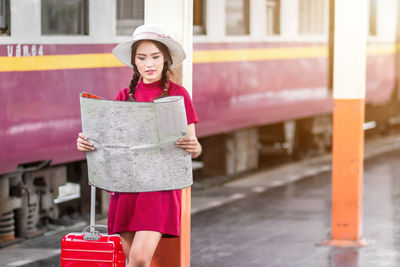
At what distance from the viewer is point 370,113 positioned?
17.9 meters

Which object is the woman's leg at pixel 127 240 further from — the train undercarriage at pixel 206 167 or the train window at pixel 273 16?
the train window at pixel 273 16

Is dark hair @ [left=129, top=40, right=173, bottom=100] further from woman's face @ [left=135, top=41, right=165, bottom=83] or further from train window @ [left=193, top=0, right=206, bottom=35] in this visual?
train window @ [left=193, top=0, right=206, bottom=35]

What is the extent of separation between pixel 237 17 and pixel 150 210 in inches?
288

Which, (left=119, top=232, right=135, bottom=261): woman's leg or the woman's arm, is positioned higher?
the woman's arm

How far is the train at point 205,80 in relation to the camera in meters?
8.20

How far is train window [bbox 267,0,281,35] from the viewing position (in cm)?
1284

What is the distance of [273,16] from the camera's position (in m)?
13.0

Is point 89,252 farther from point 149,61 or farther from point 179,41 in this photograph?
point 179,41

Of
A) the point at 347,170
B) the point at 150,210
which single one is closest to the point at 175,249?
the point at 150,210

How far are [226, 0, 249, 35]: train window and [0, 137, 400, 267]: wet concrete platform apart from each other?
1847mm

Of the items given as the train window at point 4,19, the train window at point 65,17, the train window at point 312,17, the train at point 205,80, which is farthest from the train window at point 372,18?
the train window at point 4,19

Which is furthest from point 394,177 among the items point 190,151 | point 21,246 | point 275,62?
Answer: point 190,151

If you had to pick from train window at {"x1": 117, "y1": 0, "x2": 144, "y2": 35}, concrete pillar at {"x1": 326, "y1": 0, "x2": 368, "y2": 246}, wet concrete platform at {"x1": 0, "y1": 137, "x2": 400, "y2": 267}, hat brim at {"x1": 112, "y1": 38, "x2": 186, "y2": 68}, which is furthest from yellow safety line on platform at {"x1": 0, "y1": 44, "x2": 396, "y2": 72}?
hat brim at {"x1": 112, "y1": 38, "x2": 186, "y2": 68}

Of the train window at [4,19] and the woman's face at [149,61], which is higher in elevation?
the train window at [4,19]
